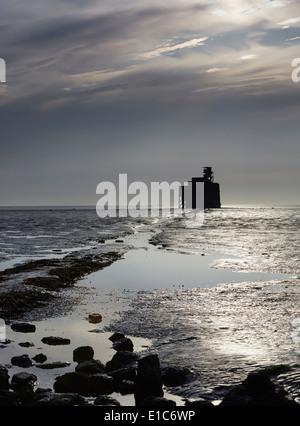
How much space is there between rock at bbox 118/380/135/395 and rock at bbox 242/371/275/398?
2056 millimetres

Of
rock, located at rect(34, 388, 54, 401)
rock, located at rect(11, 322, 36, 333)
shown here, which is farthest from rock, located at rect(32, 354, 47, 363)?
rock, located at rect(11, 322, 36, 333)

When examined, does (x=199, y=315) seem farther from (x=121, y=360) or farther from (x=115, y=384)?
(x=115, y=384)

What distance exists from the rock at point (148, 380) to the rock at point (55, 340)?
3.42m

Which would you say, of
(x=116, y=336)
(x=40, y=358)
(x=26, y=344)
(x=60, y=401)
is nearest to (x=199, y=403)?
(x=60, y=401)

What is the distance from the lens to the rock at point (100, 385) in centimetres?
834

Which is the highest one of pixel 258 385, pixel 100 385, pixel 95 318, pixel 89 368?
pixel 258 385

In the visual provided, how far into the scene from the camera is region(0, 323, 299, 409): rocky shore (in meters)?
7.38

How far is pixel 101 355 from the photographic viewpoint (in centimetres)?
1030

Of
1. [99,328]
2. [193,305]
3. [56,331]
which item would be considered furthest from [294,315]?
[56,331]

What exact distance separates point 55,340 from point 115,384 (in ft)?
10.3

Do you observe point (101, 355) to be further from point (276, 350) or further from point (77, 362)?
point (276, 350)

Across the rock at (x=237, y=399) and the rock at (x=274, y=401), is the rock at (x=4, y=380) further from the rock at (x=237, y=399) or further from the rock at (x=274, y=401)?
the rock at (x=274, y=401)

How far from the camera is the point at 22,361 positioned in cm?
950

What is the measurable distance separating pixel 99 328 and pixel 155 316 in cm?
208
